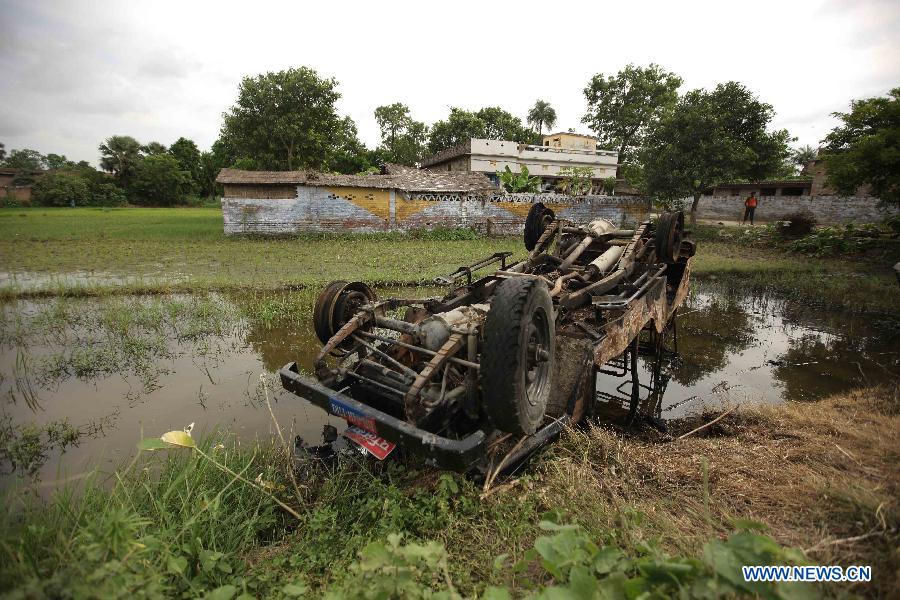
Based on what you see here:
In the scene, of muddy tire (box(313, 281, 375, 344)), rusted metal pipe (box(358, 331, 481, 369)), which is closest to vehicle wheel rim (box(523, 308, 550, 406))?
rusted metal pipe (box(358, 331, 481, 369))

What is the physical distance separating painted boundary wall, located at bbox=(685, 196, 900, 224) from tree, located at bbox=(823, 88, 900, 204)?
8063mm

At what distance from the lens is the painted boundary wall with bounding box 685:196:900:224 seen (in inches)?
802

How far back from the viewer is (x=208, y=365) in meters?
5.41

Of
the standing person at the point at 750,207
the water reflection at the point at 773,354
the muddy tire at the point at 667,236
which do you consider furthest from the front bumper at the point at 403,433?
the standing person at the point at 750,207

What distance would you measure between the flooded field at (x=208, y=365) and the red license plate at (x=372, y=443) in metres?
1.12

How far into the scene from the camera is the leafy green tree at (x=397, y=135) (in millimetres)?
43781

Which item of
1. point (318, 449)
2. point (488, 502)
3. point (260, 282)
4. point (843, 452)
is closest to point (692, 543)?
point (488, 502)

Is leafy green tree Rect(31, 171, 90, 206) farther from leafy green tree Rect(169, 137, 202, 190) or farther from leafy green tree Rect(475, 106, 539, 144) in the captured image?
leafy green tree Rect(475, 106, 539, 144)

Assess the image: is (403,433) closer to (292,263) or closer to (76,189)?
(292,263)

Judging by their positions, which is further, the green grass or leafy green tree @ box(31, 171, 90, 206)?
leafy green tree @ box(31, 171, 90, 206)

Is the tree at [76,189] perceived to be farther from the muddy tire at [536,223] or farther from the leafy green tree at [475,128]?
the muddy tire at [536,223]

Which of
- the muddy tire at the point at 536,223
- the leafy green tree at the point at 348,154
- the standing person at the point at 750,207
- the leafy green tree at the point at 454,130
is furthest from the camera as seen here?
the leafy green tree at the point at 454,130

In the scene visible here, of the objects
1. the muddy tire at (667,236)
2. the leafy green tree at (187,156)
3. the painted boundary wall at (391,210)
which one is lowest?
the muddy tire at (667,236)

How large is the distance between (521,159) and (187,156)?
46.9 meters
